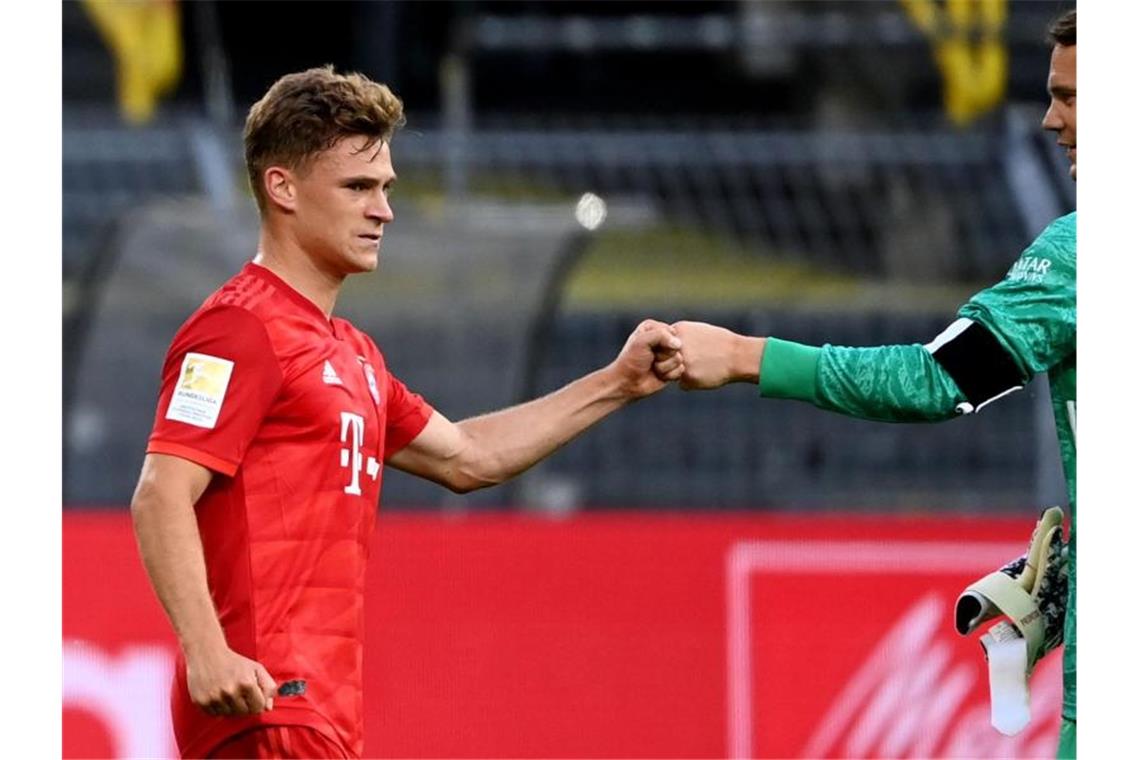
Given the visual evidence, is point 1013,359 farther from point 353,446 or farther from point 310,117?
point 310,117

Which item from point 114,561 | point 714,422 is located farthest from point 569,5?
point 114,561

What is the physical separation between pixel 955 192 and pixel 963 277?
0.42m

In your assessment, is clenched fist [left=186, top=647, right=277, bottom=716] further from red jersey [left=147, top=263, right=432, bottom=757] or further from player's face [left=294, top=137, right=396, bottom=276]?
player's face [left=294, top=137, right=396, bottom=276]

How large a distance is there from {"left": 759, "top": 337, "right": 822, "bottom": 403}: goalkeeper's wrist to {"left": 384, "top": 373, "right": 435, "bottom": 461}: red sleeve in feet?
2.69

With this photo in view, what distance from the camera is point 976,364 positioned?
326cm

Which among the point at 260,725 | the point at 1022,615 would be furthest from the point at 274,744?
the point at 1022,615

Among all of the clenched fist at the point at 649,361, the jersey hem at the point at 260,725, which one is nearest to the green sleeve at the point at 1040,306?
the clenched fist at the point at 649,361
